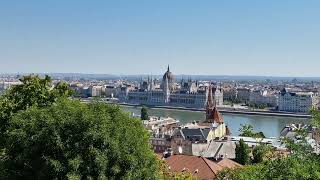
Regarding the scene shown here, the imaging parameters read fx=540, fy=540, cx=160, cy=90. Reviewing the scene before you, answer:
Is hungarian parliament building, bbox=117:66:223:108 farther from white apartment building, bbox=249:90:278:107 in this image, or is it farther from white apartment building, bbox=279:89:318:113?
white apartment building, bbox=279:89:318:113

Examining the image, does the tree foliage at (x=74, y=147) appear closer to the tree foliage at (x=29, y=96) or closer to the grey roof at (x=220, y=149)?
the tree foliage at (x=29, y=96)

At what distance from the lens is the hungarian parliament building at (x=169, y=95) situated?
72.4m

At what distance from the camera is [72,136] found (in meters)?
6.79

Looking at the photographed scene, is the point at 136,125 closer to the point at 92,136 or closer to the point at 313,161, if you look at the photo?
the point at 92,136

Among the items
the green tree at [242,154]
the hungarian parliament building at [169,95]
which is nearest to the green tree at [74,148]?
the green tree at [242,154]

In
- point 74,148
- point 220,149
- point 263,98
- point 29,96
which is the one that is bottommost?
point 263,98

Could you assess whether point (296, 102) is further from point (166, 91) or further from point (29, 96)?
point (29, 96)

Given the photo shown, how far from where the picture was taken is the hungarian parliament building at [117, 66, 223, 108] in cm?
7244

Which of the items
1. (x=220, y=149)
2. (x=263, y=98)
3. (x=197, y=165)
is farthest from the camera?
(x=263, y=98)

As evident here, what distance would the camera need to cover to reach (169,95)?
76.9 metres

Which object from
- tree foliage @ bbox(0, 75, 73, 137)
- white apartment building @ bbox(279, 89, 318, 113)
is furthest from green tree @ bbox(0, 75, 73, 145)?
white apartment building @ bbox(279, 89, 318, 113)

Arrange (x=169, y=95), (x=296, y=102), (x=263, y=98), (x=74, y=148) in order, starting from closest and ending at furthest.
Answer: (x=74, y=148)
(x=296, y=102)
(x=169, y=95)
(x=263, y=98)

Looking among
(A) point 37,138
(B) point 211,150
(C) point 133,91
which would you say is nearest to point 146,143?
(A) point 37,138

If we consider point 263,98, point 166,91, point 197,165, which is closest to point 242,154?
point 197,165
